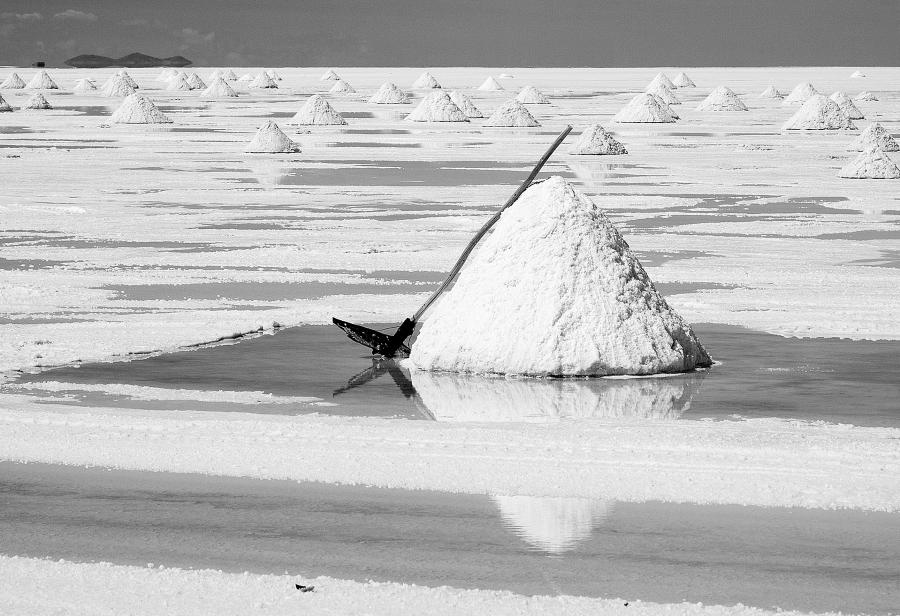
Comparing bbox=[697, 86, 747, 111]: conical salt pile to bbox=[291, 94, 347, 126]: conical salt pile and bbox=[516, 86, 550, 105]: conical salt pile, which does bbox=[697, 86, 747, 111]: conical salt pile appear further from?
bbox=[291, 94, 347, 126]: conical salt pile

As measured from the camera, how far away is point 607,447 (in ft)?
19.3

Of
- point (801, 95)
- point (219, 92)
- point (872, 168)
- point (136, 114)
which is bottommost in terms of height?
point (872, 168)

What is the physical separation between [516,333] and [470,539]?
9.52ft

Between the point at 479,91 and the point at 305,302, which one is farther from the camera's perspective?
the point at 479,91

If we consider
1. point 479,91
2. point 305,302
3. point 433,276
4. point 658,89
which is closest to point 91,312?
point 305,302

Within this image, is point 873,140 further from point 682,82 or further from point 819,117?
point 682,82

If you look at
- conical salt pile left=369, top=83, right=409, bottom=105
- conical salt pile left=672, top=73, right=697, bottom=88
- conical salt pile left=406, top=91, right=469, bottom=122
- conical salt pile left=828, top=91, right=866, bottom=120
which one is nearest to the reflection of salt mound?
conical salt pile left=828, top=91, right=866, bottom=120

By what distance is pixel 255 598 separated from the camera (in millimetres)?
4105

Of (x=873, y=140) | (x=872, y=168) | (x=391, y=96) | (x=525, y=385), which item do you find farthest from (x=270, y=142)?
(x=391, y=96)

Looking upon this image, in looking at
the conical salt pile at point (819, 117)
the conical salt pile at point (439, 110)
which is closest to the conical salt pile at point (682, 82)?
the conical salt pile at point (439, 110)

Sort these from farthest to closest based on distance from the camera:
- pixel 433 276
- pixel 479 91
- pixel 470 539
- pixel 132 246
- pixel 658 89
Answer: pixel 479 91
pixel 658 89
pixel 132 246
pixel 433 276
pixel 470 539

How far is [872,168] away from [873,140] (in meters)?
1.12

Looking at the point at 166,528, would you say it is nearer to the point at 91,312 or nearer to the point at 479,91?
the point at 91,312

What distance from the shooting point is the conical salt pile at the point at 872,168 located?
21.6 meters
